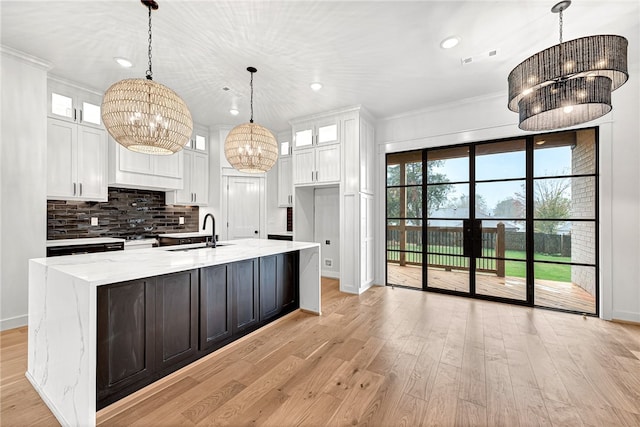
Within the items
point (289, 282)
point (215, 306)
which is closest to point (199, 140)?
point (289, 282)

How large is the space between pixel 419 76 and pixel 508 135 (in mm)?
1646

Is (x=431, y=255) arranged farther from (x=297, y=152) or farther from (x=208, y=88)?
(x=208, y=88)

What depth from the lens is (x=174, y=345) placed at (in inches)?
84.0

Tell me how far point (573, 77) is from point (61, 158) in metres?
5.57

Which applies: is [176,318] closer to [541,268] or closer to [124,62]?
[124,62]

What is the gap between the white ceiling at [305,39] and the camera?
7.66ft

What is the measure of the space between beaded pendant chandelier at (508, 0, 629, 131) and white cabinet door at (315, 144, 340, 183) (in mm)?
2749

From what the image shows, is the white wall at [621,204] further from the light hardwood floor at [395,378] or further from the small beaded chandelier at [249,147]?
the small beaded chandelier at [249,147]

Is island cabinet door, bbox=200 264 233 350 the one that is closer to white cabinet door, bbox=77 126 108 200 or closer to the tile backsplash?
white cabinet door, bbox=77 126 108 200

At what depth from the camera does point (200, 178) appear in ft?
18.0

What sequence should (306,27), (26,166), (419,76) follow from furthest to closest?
(419,76), (26,166), (306,27)

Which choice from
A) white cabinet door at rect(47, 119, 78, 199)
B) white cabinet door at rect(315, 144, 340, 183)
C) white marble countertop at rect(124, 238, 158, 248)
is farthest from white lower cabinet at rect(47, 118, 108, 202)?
white cabinet door at rect(315, 144, 340, 183)

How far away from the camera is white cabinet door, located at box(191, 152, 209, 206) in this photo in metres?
5.37

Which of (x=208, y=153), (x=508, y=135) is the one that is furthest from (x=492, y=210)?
(x=208, y=153)
